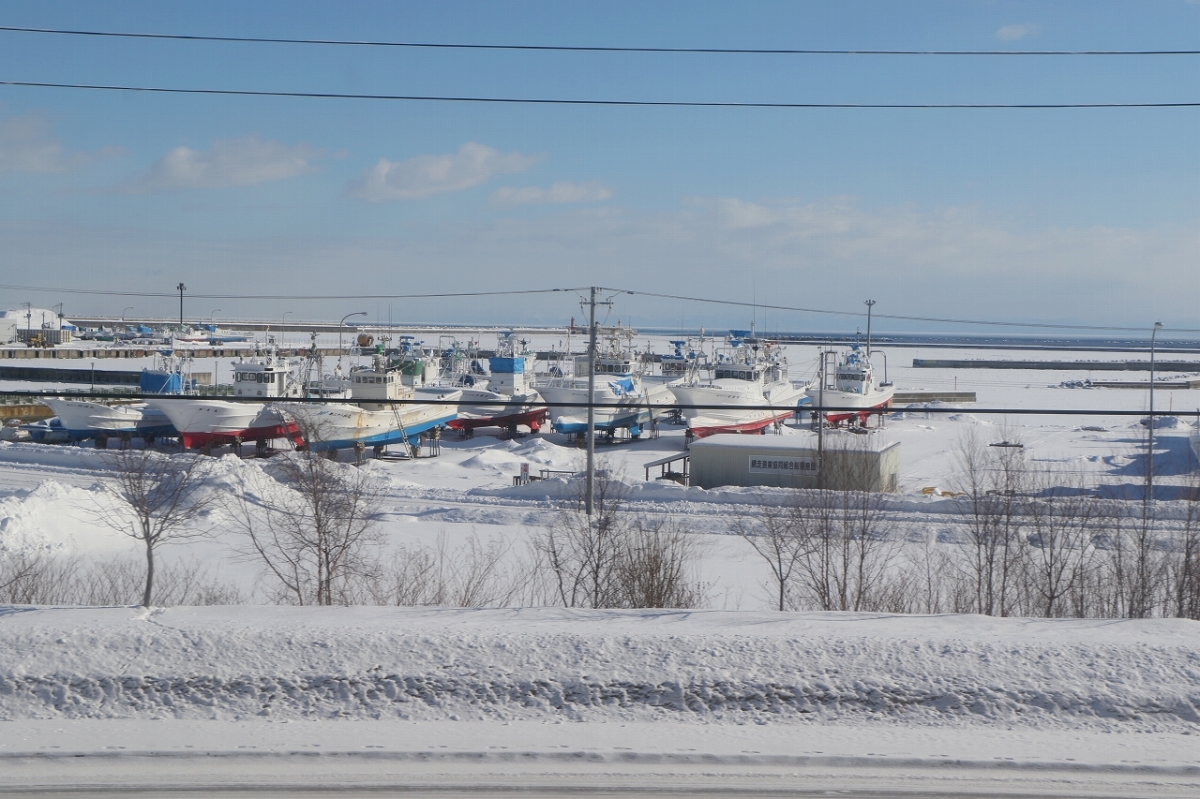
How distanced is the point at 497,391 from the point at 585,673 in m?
48.2

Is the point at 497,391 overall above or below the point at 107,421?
above

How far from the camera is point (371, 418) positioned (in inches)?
1563

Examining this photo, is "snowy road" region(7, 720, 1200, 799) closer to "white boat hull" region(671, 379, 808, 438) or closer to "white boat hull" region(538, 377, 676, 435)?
"white boat hull" region(538, 377, 676, 435)

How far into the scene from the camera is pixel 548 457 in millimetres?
37031

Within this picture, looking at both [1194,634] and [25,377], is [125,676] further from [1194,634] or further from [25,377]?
[25,377]

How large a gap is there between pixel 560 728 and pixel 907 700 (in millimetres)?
2272

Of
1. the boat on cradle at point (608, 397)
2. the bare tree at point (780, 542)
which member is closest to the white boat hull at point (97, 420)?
the boat on cradle at point (608, 397)

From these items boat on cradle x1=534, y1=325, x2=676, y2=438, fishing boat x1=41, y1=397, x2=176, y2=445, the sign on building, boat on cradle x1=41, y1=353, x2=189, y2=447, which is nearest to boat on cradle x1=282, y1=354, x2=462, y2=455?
boat on cradle x1=534, y1=325, x2=676, y2=438

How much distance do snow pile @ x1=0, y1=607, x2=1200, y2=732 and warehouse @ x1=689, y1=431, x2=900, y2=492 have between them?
1986 cm

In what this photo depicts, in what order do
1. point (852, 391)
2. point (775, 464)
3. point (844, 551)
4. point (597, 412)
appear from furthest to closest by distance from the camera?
point (852, 391) < point (597, 412) < point (775, 464) < point (844, 551)

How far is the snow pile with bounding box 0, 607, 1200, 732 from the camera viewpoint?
6.45 meters

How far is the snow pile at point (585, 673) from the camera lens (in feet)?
21.2

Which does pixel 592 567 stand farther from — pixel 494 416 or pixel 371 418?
pixel 494 416

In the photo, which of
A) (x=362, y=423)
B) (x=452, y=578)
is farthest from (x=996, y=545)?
(x=362, y=423)
